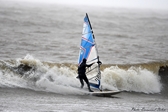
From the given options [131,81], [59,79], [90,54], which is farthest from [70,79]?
[131,81]

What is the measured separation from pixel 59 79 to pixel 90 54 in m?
2.06

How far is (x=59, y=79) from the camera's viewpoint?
14992 mm

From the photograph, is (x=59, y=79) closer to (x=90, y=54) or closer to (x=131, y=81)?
(x=90, y=54)

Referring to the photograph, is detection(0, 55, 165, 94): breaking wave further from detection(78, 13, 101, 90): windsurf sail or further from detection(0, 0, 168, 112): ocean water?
detection(78, 13, 101, 90): windsurf sail

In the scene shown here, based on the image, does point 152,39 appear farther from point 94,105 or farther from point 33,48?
point 94,105

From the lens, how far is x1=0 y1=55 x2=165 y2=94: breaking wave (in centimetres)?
1389

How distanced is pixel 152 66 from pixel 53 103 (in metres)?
10.3

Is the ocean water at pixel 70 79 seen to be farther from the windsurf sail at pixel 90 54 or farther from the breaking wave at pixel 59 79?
the windsurf sail at pixel 90 54

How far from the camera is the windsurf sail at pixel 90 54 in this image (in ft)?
45.0

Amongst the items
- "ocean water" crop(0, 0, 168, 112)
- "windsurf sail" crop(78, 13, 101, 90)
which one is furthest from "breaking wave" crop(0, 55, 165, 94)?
"windsurf sail" crop(78, 13, 101, 90)

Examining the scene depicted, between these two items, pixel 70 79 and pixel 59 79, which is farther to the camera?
pixel 70 79

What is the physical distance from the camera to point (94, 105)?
1148 cm

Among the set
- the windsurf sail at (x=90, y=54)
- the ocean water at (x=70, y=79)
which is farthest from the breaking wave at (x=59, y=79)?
the windsurf sail at (x=90, y=54)

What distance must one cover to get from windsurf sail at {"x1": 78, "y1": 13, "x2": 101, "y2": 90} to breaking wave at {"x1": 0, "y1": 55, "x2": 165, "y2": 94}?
0.81m
